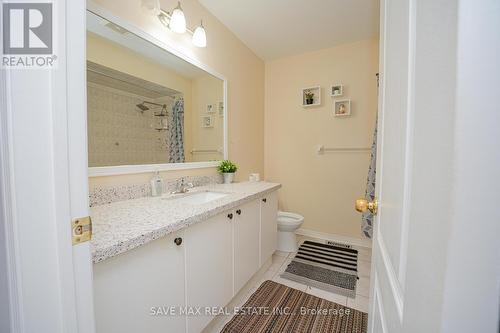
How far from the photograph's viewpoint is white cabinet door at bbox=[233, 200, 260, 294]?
1330mm

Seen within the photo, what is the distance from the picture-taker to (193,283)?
0.99m

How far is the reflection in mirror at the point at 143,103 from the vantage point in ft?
3.69

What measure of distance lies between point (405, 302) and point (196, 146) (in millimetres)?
1684

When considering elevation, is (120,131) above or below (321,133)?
below

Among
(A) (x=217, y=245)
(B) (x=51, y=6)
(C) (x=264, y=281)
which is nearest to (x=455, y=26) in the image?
(B) (x=51, y=6)

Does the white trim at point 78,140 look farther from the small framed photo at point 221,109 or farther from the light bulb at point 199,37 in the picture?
the small framed photo at point 221,109

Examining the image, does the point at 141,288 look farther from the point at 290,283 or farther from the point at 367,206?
the point at 290,283

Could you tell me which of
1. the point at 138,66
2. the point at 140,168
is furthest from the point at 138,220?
the point at 138,66

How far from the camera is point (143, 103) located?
1388mm

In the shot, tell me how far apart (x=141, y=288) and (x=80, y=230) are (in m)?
0.48

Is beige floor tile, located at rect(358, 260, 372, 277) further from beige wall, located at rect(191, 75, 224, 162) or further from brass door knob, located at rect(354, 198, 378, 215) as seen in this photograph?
beige wall, located at rect(191, 75, 224, 162)

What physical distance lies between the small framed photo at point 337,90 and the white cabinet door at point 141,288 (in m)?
2.30

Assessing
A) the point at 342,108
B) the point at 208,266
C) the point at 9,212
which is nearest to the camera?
the point at 9,212

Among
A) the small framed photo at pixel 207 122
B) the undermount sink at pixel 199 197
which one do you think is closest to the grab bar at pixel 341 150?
the small framed photo at pixel 207 122
